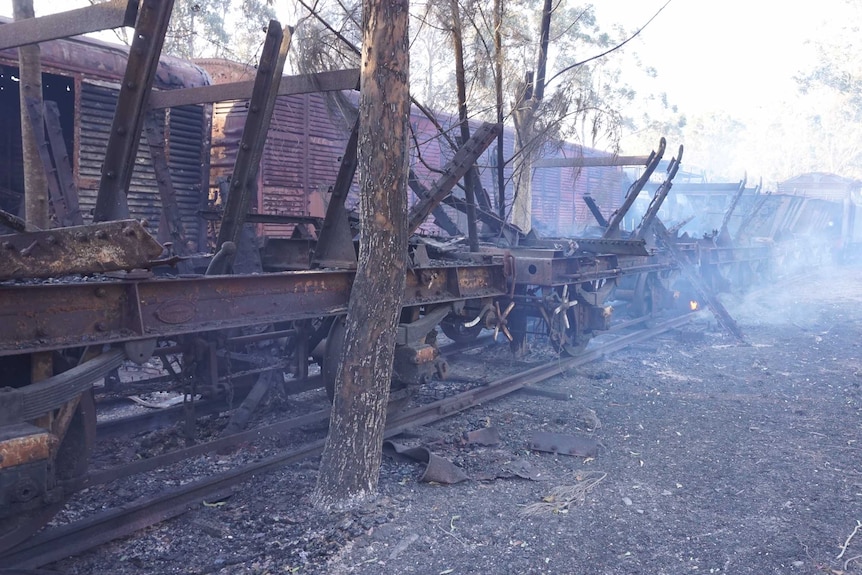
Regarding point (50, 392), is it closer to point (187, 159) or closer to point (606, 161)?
point (187, 159)

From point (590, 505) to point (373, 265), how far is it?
2.11m

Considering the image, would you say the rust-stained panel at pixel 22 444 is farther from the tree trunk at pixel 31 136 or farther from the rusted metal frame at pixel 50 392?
the tree trunk at pixel 31 136

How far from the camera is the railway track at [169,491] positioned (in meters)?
3.36

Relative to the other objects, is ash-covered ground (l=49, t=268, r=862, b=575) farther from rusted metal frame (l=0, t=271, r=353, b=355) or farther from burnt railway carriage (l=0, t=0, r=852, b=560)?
rusted metal frame (l=0, t=271, r=353, b=355)

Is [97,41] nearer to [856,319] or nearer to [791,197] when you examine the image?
[856,319]

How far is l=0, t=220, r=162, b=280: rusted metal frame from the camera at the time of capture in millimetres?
2965

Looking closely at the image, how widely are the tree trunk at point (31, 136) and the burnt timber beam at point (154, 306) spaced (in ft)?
11.2

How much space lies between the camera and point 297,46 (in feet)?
21.1

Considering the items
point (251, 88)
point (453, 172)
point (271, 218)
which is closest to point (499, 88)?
point (453, 172)

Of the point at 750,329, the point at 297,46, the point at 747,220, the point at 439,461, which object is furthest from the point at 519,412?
the point at 747,220

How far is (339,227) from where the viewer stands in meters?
5.22

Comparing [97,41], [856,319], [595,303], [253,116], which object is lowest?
[856,319]

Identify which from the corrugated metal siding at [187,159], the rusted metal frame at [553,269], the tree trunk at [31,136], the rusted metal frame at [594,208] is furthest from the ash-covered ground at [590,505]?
the corrugated metal siding at [187,159]

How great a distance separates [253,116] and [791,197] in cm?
1906
